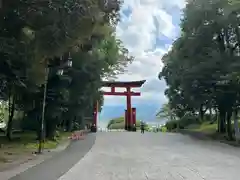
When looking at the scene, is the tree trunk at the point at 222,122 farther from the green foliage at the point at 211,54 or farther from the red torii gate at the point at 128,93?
the red torii gate at the point at 128,93

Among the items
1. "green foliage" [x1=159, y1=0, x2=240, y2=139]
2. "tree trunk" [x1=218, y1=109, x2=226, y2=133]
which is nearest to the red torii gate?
"green foliage" [x1=159, y1=0, x2=240, y2=139]

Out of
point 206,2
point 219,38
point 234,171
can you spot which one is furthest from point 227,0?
point 234,171

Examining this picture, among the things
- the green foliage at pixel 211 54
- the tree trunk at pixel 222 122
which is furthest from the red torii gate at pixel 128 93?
the tree trunk at pixel 222 122

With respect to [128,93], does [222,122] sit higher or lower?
lower

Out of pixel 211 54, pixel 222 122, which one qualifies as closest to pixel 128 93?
pixel 222 122

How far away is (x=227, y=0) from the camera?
24.0m

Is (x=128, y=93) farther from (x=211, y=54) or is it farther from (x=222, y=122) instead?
(x=211, y=54)

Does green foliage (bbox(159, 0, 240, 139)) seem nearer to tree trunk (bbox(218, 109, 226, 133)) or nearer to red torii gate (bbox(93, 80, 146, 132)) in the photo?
tree trunk (bbox(218, 109, 226, 133))

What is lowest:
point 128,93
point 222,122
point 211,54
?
point 222,122

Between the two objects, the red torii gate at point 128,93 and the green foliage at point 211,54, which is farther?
the red torii gate at point 128,93

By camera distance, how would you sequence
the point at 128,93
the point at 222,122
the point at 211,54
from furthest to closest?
1. the point at 128,93
2. the point at 222,122
3. the point at 211,54

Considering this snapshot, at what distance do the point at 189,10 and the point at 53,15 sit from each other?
18.6 meters

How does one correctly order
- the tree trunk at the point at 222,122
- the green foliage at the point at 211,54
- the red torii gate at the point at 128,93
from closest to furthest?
the green foliage at the point at 211,54 → the tree trunk at the point at 222,122 → the red torii gate at the point at 128,93

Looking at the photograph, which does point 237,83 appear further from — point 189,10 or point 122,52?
point 122,52
